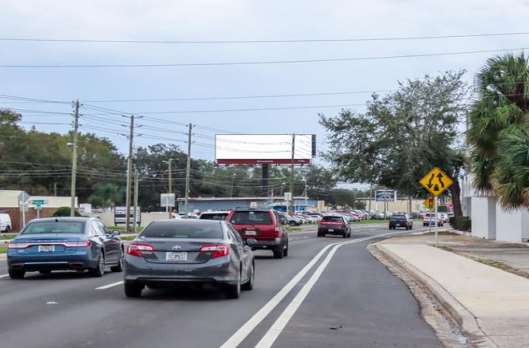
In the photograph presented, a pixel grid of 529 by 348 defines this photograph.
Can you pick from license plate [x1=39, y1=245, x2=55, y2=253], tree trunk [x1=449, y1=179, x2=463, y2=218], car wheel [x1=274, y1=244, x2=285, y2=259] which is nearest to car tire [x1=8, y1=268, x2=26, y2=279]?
license plate [x1=39, y1=245, x2=55, y2=253]

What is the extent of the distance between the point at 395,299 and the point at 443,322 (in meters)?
3.09

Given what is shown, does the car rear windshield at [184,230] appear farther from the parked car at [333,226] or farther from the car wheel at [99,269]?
the parked car at [333,226]

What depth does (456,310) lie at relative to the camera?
13516mm

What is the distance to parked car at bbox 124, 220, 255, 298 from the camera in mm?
14648

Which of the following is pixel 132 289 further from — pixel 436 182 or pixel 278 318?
pixel 436 182

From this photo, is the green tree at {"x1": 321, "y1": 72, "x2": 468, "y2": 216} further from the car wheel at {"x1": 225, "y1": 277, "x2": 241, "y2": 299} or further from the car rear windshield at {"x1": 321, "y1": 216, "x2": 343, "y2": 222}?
the car wheel at {"x1": 225, "y1": 277, "x2": 241, "y2": 299}

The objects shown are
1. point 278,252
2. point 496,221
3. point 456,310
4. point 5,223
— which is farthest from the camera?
point 5,223

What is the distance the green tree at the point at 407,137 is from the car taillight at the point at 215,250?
45.1 m

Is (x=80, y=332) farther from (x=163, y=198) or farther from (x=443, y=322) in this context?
(x=163, y=198)

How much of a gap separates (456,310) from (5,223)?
62.3m

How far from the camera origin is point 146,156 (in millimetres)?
143250

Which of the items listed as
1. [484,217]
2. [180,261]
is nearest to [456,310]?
[180,261]

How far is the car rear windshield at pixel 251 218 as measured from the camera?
30.6 m

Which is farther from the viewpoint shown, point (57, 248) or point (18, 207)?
point (18, 207)
